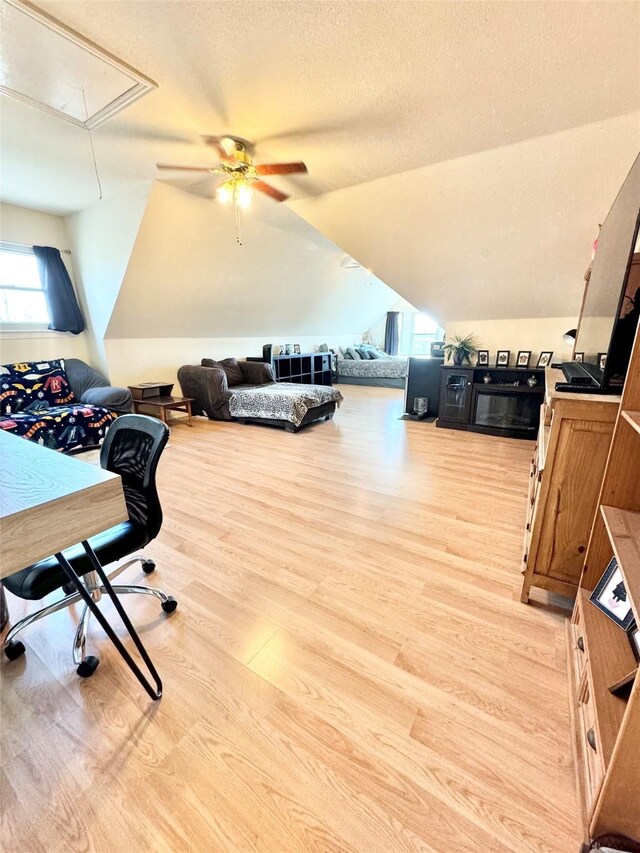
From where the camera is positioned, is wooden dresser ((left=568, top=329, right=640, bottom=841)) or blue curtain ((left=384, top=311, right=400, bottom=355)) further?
blue curtain ((left=384, top=311, right=400, bottom=355))

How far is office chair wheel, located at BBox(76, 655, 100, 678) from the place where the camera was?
50.0 inches

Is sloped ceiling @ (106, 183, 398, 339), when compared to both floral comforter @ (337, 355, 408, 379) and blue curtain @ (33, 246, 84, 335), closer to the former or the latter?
blue curtain @ (33, 246, 84, 335)

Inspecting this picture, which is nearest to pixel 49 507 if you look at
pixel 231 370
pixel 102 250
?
pixel 102 250

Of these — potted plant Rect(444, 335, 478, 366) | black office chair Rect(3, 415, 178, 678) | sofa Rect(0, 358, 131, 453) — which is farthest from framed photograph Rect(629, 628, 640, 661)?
sofa Rect(0, 358, 131, 453)

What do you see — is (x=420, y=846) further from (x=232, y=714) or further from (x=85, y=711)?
(x=85, y=711)

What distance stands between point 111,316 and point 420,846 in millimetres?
4930

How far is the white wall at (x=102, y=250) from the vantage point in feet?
11.5

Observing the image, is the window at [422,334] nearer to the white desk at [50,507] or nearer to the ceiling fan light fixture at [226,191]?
the ceiling fan light fixture at [226,191]

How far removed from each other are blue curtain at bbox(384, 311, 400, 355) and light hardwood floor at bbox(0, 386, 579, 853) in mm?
7477

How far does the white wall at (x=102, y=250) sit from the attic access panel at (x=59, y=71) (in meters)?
1.23

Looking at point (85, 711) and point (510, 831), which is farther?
point (85, 711)

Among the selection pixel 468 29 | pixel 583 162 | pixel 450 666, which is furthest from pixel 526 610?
pixel 583 162

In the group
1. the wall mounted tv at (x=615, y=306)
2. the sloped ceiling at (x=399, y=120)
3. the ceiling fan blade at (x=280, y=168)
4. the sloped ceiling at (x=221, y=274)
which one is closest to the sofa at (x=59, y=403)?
the sloped ceiling at (x=221, y=274)

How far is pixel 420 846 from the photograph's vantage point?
850 millimetres
